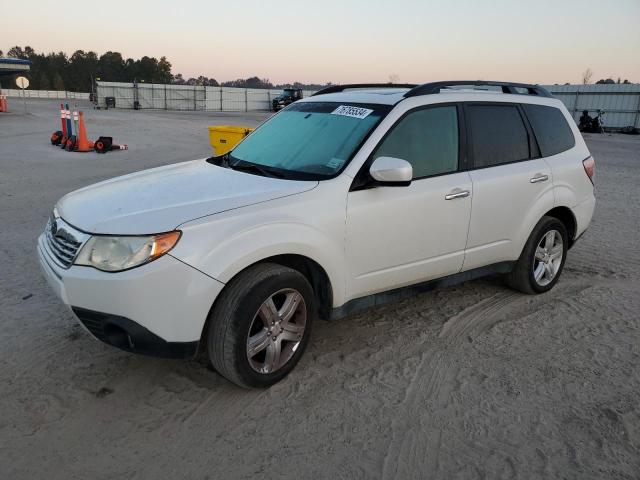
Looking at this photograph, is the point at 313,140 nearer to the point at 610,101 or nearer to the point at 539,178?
the point at 539,178

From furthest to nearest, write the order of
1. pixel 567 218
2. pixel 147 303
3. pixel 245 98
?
pixel 245 98, pixel 567 218, pixel 147 303

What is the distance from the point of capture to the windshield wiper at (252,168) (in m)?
3.64

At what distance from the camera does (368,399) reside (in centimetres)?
320

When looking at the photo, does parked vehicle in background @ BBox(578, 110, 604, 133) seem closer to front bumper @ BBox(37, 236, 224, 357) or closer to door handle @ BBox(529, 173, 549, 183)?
door handle @ BBox(529, 173, 549, 183)

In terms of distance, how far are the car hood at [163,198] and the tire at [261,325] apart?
1.46 feet

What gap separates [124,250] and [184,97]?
162 feet

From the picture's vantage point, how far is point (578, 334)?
4148mm

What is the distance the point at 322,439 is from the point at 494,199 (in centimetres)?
239

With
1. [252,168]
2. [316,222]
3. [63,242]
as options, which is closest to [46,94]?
[252,168]

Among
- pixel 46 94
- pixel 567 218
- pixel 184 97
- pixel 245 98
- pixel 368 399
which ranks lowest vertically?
pixel 368 399

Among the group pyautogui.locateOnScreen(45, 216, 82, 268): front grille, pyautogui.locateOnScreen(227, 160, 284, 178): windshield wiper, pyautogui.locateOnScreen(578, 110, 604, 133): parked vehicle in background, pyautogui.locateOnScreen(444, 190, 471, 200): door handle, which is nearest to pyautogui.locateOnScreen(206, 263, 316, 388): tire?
pyautogui.locateOnScreen(227, 160, 284, 178): windshield wiper

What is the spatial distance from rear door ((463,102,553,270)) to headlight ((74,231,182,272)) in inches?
94.1

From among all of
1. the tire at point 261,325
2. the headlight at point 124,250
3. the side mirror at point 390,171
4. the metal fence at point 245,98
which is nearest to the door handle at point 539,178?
the side mirror at point 390,171

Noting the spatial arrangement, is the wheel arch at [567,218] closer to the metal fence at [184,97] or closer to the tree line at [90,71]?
the metal fence at [184,97]
